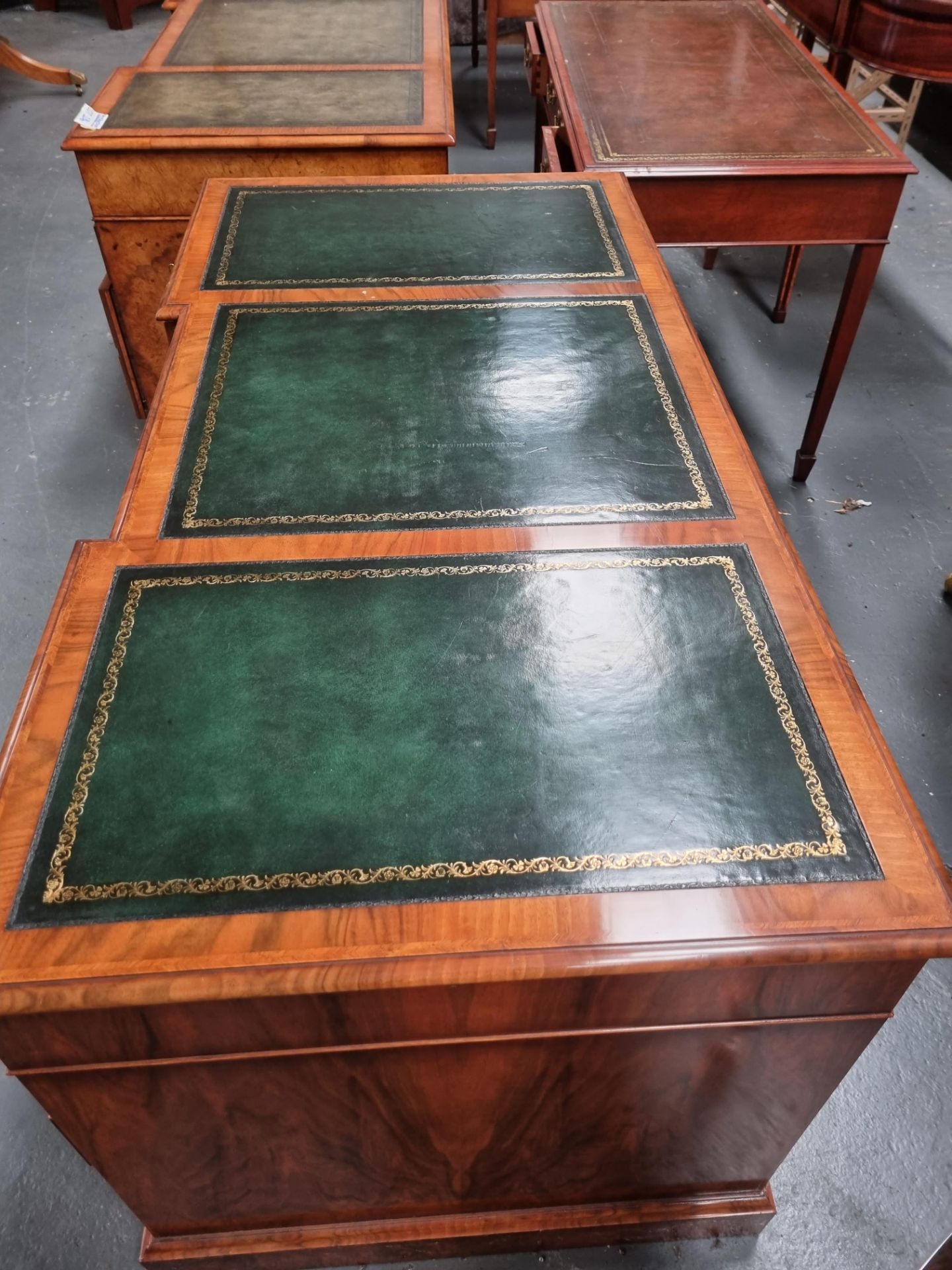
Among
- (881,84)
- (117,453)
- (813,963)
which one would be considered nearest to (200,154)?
(117,453)

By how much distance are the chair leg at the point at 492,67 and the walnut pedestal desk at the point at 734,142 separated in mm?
1440

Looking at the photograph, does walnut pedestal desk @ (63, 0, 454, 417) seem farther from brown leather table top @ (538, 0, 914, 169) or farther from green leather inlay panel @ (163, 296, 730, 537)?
green leather inlay panel @ (163, 296, 730, 537)

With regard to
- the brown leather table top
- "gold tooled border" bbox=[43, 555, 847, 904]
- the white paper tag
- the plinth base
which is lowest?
the plinth base

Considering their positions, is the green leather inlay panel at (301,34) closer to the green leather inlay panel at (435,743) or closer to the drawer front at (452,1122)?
the green leather inlay panel at (435,743)

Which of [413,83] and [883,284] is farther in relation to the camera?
[883,284]

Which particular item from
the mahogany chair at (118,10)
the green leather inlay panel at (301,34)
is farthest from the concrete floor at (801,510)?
the mahogany chair at (118,10)

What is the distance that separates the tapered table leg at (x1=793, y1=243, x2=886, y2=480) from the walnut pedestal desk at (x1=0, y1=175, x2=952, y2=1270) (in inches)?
36.4

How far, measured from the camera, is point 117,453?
8.95 ft

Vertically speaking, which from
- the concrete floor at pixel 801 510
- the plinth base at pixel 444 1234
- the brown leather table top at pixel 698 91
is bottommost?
the concrete floor at pixel 801 510

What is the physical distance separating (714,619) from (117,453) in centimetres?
208

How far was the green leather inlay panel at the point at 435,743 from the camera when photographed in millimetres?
943

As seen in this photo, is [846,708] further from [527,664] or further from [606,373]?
[606,373]

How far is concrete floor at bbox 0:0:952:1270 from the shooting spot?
1448 millimetres

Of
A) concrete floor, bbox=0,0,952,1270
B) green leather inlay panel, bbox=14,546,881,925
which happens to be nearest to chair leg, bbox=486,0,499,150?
concrete floor, bbox=0,0,952,1270
